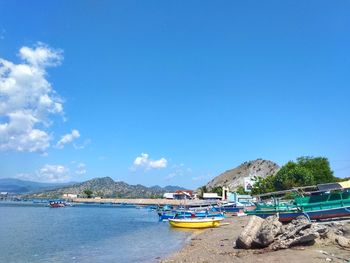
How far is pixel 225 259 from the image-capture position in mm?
20672

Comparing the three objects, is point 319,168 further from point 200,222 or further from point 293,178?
point 200,222

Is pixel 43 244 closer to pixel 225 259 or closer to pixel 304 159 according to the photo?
pixel 225 259

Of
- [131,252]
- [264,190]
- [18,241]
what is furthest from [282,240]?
[264,190]

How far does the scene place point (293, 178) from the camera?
10994cm

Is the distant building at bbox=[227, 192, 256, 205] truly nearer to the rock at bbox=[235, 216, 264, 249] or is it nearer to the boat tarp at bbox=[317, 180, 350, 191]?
the boat tarp at bbox=[317, 180, 350, 191]

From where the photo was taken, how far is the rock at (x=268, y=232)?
21.2 m

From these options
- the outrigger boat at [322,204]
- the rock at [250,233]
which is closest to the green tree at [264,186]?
the outrigger boat at [322,204]

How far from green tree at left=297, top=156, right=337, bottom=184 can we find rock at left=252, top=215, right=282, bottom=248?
317 feet

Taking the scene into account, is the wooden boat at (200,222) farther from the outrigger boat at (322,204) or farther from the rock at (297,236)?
the rock at (297,236)

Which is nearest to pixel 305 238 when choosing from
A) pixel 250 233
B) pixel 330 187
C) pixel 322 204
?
pixel 250 233

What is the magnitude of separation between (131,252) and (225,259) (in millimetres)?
13059

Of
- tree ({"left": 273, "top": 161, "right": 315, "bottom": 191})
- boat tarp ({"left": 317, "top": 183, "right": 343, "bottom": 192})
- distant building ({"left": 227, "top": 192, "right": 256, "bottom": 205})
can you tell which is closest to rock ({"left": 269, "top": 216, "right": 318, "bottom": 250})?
boat tarp ({"left": 317, "top": 183, "right": 343, "bottom": 192})

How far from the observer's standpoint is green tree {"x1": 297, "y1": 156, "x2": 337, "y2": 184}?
114m

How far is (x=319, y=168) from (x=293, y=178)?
1268 centimetres
